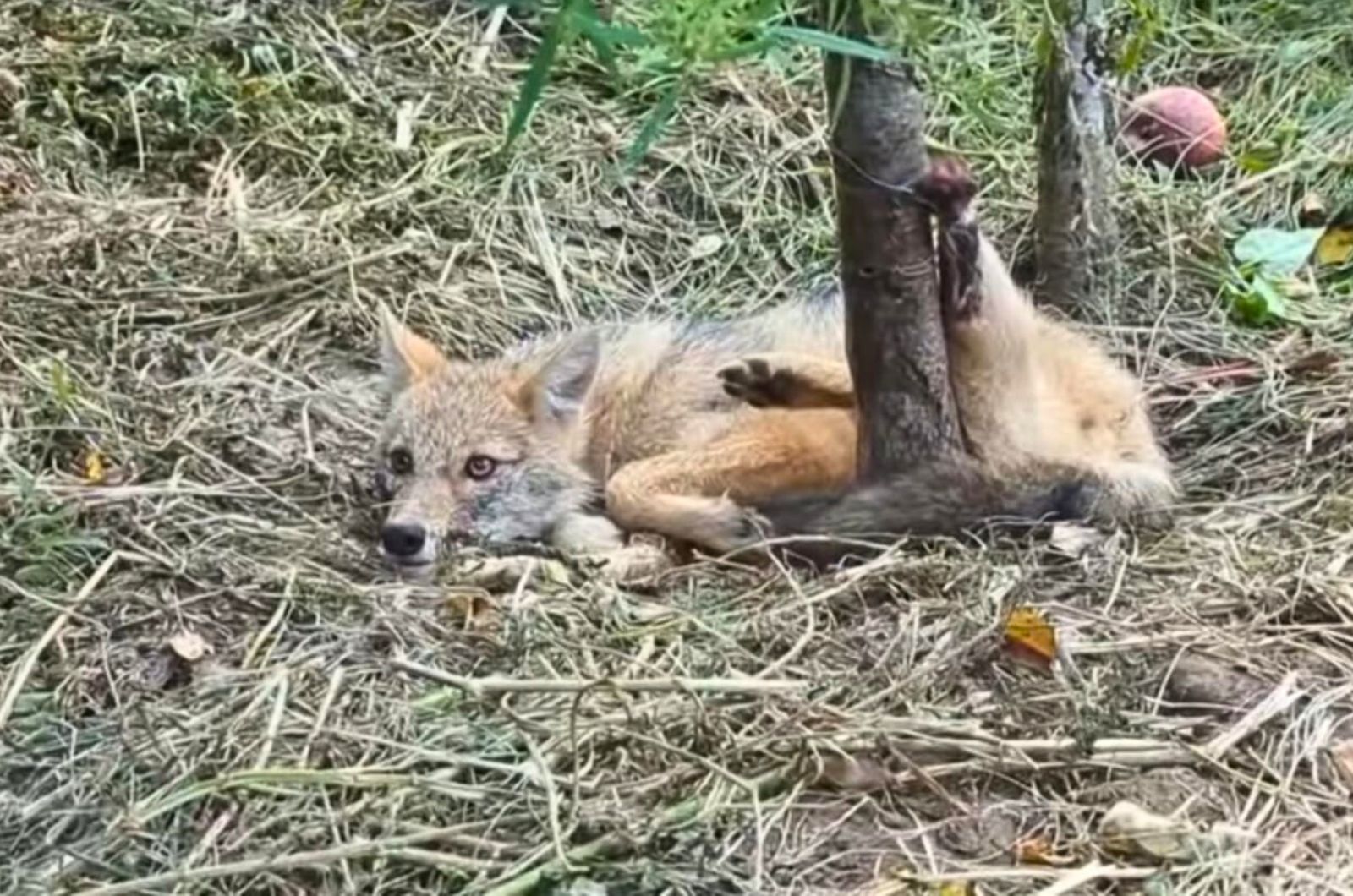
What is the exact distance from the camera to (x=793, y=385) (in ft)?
16.1

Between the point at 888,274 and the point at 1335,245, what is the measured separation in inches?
81.6

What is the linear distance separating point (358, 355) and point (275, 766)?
7.13 feet

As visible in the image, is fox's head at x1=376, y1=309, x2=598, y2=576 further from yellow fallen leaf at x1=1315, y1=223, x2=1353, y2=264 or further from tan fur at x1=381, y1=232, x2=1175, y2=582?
yellow fallen leaf at x1=1315, y1=223, x2=1353, y2=264

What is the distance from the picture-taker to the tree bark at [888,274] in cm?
412

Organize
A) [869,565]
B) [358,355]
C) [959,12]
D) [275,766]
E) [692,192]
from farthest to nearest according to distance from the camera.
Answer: [959,12] < [692,192] < [358,355] < [869,565] < [275,766]

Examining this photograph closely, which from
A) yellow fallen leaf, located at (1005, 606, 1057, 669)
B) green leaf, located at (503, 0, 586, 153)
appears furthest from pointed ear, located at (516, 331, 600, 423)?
green leaf, located at (503, 0, 586, 153)

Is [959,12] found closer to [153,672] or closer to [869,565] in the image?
[869,565]

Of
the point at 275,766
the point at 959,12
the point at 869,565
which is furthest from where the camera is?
the point at 959,12

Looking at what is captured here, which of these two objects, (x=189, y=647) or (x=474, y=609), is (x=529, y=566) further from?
(x=189, y=647)

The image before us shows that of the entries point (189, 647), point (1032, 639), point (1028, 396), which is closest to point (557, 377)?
point (1028, 396)

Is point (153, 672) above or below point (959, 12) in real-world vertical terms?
below

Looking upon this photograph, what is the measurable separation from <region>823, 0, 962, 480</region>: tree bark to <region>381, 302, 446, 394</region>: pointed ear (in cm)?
116

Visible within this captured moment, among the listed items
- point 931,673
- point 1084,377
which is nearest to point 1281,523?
point 1084,377

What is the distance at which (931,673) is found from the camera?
389cm
